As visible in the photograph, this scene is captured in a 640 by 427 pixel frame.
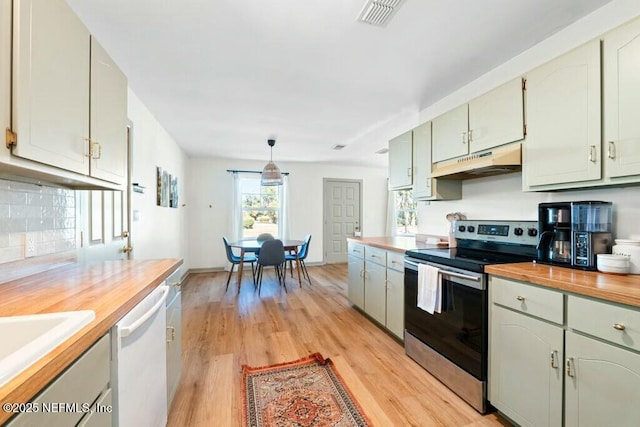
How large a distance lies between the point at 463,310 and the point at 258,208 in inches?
194

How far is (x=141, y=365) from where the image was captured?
1.11 metres

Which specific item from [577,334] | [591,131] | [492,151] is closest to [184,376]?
[577,334]

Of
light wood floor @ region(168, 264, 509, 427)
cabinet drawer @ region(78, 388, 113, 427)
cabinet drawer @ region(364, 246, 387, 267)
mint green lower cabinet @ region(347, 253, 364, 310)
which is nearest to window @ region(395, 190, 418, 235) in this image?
light wood floor @ region(168, 264, 509, 427)

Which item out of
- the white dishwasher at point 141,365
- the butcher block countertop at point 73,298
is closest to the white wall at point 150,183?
the butcher block countertop at point 73,298

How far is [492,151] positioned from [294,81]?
176cm

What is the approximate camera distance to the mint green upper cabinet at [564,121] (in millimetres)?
1471

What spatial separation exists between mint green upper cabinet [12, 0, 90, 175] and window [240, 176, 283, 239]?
4653 mm

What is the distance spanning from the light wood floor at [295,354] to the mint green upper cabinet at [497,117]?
69.6 inches

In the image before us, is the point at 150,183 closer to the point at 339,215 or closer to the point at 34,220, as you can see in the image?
the point at 34,220

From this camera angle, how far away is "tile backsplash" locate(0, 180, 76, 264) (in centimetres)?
129

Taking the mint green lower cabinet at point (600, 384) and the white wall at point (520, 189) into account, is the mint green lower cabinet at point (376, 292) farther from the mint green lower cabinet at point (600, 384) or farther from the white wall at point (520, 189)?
the mint green lower cabinet at point (600, 384)

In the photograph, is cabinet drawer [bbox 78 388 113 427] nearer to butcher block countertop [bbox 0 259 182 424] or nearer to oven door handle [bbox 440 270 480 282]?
butcher block countertop [bbox 0 259 182 424]

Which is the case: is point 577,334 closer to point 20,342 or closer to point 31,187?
point 20,342

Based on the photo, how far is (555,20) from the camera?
180cm
